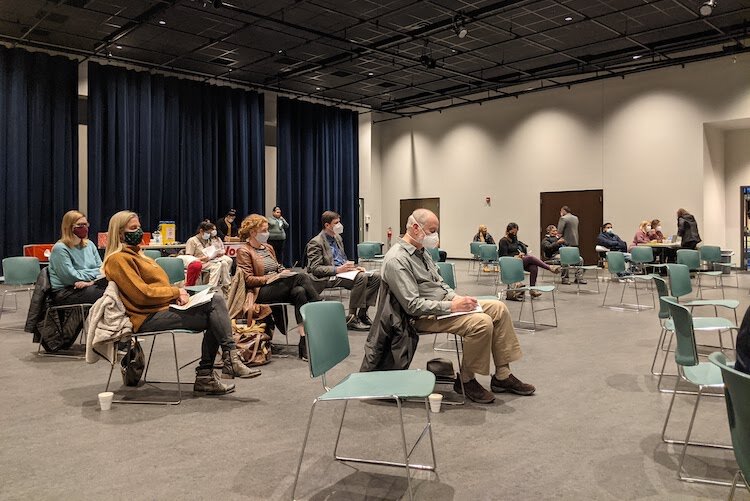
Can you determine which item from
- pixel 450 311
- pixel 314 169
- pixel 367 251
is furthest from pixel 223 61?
pixel 450 311

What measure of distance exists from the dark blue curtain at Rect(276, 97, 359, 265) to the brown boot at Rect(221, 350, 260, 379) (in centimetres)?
1136

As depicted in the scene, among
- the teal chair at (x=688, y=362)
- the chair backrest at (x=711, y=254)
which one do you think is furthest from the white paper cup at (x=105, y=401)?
the chair backrest at (x=711, y=254)

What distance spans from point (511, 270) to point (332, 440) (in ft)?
13.4

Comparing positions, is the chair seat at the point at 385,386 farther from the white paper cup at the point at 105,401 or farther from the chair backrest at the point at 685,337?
the white paper cup at the point at 105,401

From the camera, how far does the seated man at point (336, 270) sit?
231 inches

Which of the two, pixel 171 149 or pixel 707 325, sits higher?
pixel 171 149

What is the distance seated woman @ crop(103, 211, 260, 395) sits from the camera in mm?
3746

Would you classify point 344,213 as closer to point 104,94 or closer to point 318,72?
point 318,72

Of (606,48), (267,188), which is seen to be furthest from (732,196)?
(267,188)

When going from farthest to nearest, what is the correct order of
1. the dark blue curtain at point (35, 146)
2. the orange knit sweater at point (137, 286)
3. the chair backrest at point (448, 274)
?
the dark blue curtain at point (35, 146) < the chair backrest at point (448, 274) < the orange knit sweater at point (137, 286)

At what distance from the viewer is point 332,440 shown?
317 centimetres

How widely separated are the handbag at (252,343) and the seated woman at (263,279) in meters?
0.28

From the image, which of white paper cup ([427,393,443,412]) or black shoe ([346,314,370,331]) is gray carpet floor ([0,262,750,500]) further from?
black shoe ([346,314,370,331])

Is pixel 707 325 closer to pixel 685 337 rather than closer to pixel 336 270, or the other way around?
pixel 685 337
